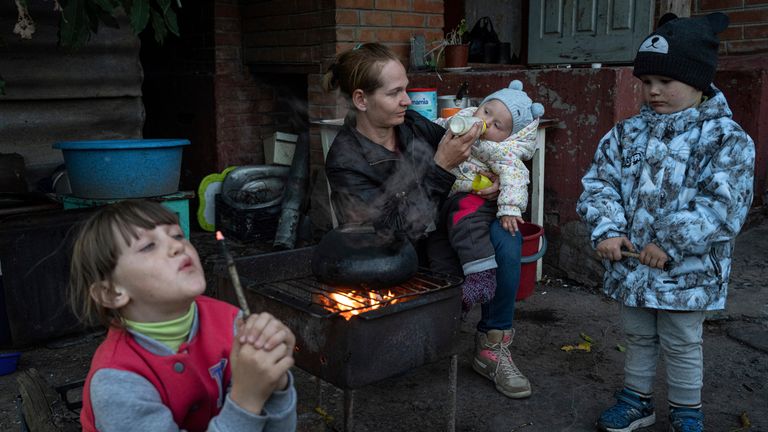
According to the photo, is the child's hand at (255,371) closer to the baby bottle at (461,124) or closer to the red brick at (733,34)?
the baby bottle at (461,124)

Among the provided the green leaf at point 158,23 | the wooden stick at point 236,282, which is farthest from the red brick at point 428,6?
the wooden stick at point 236,282

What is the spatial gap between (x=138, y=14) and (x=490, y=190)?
1728 mm

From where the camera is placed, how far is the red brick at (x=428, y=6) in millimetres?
5699

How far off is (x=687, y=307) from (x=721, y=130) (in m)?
0.67

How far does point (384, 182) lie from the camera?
3.14m

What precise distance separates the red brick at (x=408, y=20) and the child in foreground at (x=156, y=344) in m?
4.10

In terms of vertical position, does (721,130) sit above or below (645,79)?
below

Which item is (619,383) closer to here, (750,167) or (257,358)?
(750,167)

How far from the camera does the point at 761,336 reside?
3857mm

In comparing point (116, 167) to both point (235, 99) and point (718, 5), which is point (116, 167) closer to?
point (235, 99)

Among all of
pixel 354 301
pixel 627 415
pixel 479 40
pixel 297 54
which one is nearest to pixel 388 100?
pixel 354 301

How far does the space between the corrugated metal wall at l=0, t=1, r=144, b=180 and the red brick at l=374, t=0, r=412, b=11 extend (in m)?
1.92

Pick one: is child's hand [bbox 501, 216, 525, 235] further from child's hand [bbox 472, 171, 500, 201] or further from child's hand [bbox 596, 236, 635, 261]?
child's hand [bbox 596, 236, 635, 261]

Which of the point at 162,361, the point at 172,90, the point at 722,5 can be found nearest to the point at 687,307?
the point at 162,361
